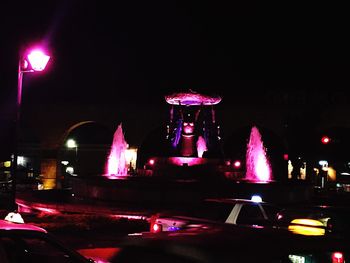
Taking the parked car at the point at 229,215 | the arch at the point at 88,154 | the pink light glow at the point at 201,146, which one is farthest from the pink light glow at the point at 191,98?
the arch at the point at 88,154

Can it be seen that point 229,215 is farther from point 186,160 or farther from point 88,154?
point 88,154

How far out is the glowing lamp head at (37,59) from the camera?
14.8 metres

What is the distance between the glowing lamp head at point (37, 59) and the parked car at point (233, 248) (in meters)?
11.1

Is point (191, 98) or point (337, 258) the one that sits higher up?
point (191, 98)

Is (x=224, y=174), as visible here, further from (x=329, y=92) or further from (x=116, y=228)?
(x=329, y=92)

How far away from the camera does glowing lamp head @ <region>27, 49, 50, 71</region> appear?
48.6ft

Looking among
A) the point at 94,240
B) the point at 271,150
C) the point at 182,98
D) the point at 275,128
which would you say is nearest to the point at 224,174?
the point at 182,98

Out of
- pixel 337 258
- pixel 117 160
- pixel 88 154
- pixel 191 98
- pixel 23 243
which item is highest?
pixel 191 98

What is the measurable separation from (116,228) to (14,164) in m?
3.84

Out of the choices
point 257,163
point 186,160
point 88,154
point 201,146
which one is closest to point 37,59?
point 186,160

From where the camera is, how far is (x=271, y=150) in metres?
62.6

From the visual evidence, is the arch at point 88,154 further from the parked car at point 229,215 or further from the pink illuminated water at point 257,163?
the parked car at point 229,215

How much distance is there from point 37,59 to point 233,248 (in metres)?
12.0

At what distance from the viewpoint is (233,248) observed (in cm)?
390
